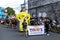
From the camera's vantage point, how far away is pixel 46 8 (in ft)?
109

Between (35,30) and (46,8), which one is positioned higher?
(46,8)

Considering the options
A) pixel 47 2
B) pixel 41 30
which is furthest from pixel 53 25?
pixel 47 2

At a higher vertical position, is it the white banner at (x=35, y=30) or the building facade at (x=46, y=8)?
the building facade at (x=46, y=8)

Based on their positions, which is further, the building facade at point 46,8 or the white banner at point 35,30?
the building facade at point 46,8

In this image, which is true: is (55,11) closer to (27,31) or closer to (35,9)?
(35,9)

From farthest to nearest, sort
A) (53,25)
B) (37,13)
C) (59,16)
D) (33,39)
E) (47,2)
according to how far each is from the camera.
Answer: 1. (37,13)
2. (47,2)
3. (59,16)
4. (53,25)
5. (33,39)

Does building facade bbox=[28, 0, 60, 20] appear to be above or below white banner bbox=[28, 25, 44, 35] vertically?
above

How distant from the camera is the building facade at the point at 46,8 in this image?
99.4ft

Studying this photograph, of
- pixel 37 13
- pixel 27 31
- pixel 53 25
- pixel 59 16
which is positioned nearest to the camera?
pixel 27 31

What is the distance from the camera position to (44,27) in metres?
19.1

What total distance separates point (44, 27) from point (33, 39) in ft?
9.97

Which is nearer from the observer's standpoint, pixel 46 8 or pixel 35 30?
pixel 35 30

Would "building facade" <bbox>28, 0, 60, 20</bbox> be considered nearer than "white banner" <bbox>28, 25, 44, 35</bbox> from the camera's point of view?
No

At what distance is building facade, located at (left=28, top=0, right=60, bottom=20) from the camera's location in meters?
30.3
